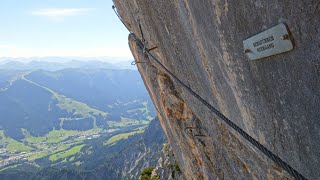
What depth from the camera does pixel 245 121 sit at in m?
8.34

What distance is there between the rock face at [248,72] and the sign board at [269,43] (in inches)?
4.3

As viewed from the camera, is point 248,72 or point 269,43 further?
point 248,72

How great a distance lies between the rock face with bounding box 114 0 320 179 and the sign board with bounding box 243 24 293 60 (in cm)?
11

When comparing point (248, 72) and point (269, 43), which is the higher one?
point (269, 43)

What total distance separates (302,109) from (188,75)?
22.1 feet

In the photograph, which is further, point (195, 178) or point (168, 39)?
point (195, 178)

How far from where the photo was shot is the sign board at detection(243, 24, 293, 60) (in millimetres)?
5141

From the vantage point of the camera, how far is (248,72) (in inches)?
276

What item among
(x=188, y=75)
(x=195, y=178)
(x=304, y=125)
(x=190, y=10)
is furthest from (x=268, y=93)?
(x=195, y=178)

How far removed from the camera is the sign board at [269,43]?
5.14 metres

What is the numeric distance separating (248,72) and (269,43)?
1.54m

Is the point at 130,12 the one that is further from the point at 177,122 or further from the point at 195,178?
the point at 195,178

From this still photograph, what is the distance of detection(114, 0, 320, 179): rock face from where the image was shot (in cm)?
510

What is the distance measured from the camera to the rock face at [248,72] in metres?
5.10
